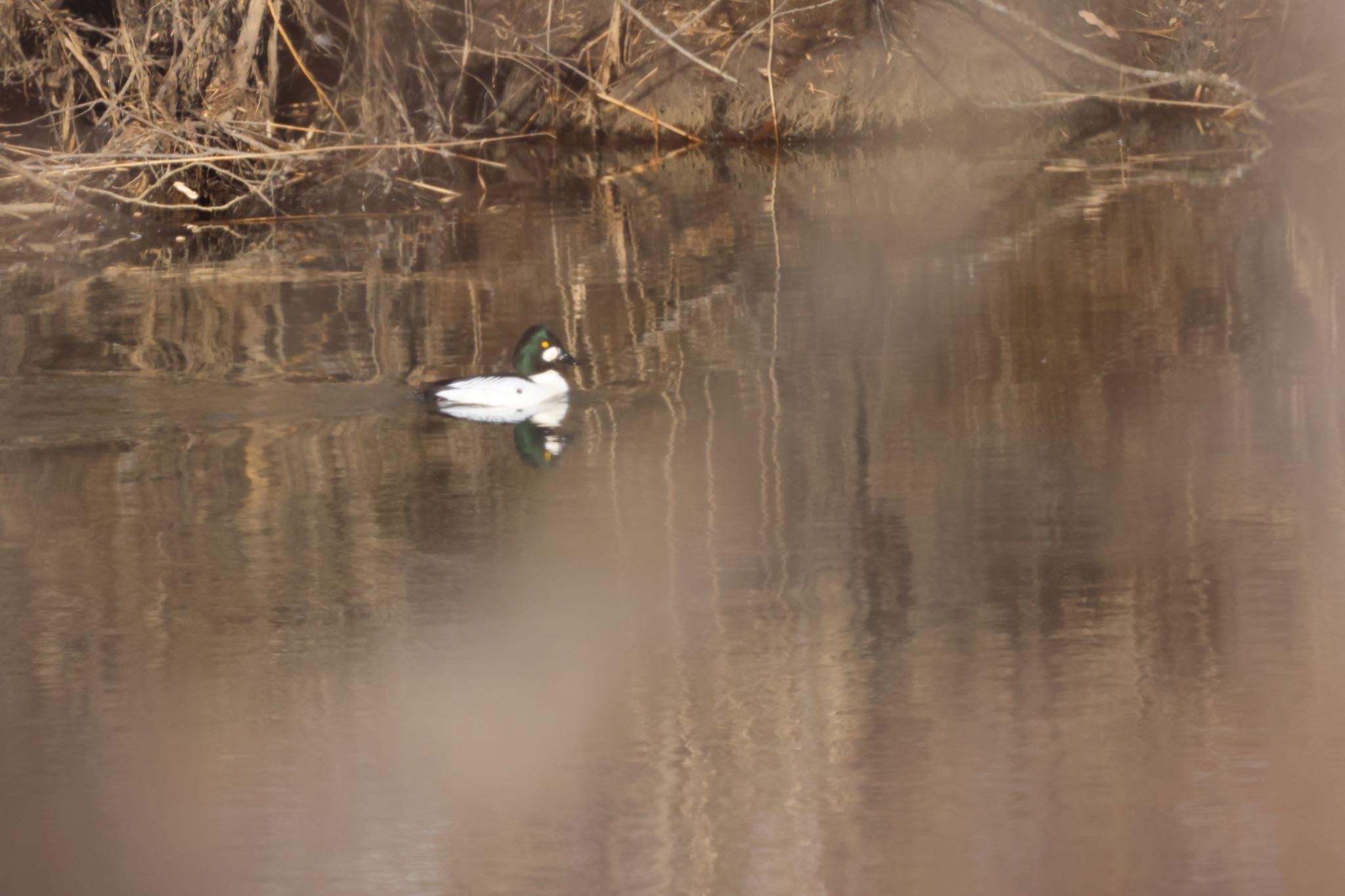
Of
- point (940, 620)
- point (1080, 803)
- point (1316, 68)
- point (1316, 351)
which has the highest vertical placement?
point (1316, 68)

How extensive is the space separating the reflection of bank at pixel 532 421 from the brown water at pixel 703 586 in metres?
0.07

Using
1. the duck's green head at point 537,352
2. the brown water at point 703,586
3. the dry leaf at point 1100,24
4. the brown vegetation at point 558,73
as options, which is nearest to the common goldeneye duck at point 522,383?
the duck's green head at point 537,352

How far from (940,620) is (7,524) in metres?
3.95

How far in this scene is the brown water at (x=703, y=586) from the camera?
4.82 metres

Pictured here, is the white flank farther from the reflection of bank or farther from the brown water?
the brown water

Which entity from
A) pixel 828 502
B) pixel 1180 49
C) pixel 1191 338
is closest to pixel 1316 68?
pixel 1180 49

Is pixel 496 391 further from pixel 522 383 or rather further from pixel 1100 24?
pixel 1100 24

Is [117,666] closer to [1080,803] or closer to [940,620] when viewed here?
[940,620]

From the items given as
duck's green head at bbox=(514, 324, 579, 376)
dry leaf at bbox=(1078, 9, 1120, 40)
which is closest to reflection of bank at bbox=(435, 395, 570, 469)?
duck's green head at bbox=(514, 324, 579, 376)

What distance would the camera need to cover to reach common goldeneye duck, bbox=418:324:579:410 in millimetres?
8859

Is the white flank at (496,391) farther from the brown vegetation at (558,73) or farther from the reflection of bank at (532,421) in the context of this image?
the brown vegetation at (558,73)

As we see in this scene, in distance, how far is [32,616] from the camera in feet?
21.5

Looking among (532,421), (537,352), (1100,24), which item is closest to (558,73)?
(1100,24)

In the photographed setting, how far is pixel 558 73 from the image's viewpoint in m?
19.0
